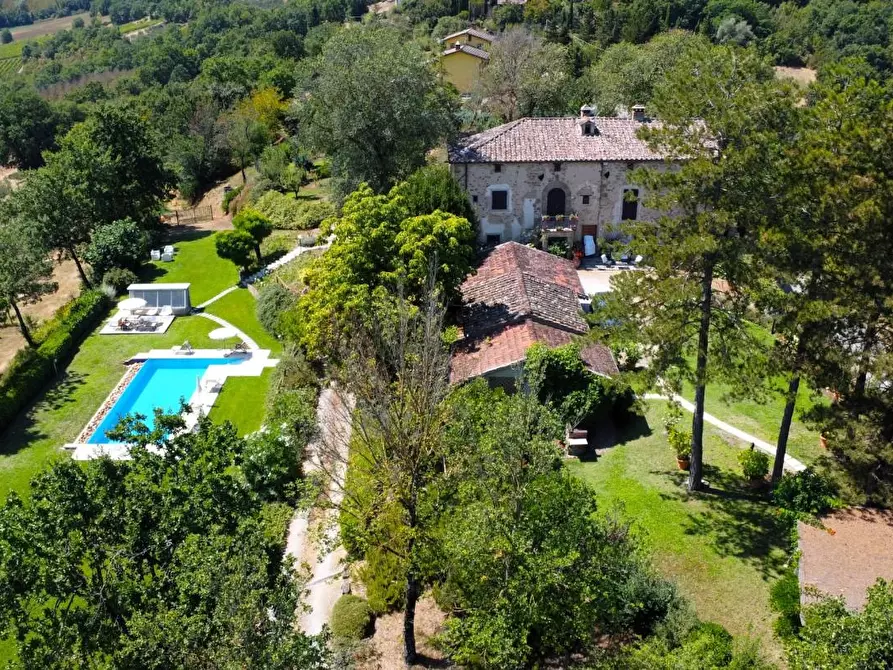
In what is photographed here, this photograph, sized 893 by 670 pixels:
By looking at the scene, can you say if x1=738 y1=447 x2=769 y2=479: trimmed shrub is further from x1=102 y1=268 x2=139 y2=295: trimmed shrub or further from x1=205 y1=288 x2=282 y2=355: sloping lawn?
x1=102 y1=268 x2=139 y2=295: trimmed shrub

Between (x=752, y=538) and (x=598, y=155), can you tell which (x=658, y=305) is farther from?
(x=598, y=155)

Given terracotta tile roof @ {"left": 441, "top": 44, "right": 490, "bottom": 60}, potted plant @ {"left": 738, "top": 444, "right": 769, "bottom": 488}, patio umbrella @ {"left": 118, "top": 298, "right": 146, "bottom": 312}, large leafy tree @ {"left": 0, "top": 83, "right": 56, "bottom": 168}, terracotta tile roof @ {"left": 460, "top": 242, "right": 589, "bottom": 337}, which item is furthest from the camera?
large leafy tree @ {"left": 0, "top": 83, "right": 56, "bottom": 168}

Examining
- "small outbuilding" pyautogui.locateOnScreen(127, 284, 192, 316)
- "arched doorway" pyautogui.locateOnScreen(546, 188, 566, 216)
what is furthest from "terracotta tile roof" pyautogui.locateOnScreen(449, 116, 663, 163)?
"small outbuilding" pyautogui.locateOnScreen(127, 284, 192, 316)

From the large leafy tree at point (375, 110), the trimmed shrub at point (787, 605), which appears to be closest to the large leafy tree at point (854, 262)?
the trimmed shrub at point (787, 605)

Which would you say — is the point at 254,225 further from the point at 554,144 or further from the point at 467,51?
the point at 467,51

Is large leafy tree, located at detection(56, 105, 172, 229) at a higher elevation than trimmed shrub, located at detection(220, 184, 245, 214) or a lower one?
higher
